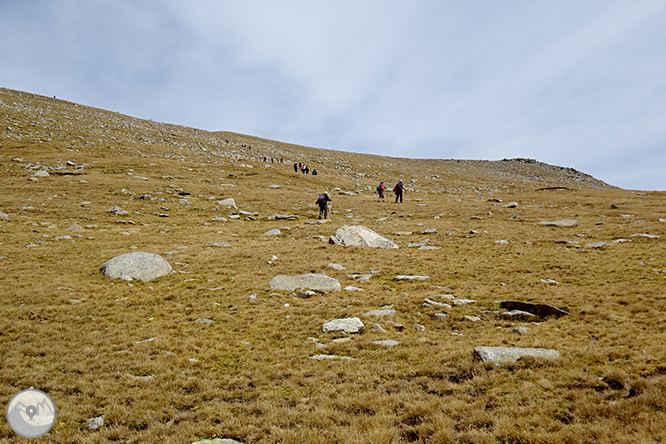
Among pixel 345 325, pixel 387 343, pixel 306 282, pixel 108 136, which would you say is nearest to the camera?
pixel 387 343

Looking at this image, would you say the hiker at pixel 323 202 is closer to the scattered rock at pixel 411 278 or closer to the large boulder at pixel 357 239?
the large boulder at pixel 357 239

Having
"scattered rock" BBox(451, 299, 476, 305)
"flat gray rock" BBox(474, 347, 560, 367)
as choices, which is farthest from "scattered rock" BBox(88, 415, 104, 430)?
"scattered rock" BBox(451, 299, 476, 305)

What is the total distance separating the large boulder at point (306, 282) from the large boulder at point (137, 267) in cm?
667

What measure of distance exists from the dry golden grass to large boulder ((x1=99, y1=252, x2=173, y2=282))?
815mm

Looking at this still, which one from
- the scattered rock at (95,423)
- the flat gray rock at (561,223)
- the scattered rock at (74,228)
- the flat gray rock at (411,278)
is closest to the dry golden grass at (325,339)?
the scattered rock at (95,423)

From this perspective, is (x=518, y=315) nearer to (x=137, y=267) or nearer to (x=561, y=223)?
(x=137, y=267)

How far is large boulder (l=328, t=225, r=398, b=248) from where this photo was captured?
2478 cm

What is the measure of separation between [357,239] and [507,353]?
17042 millimetres

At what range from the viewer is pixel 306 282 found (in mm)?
16328

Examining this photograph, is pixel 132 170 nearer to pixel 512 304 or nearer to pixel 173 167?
pixel 173 167

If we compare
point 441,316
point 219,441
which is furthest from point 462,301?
point 219,441

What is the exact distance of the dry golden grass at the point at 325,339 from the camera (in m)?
6.20

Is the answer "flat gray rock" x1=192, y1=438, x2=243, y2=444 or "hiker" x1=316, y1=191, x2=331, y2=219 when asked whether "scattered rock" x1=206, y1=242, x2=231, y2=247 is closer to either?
"hiker" x1=316, y1=191, x2=331, y2=219

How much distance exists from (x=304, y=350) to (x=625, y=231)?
28.4 meters
